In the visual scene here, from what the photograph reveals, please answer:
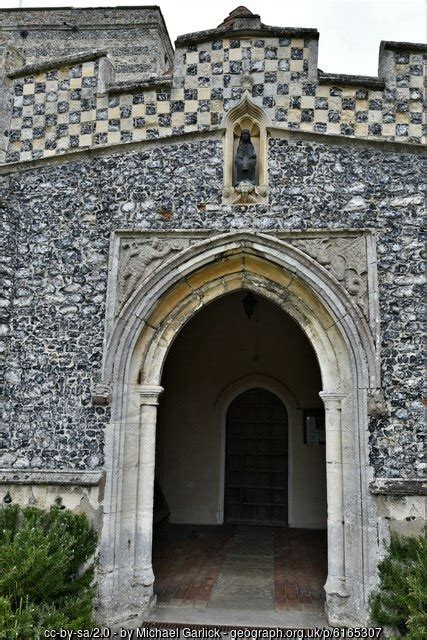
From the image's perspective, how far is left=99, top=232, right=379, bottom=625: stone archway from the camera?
4664 mm

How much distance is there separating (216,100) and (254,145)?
0.58 m

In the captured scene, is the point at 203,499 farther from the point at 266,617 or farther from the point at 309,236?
the point at 309,236

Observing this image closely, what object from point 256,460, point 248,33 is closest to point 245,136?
point 248,33

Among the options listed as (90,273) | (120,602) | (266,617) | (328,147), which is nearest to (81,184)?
(90,273)

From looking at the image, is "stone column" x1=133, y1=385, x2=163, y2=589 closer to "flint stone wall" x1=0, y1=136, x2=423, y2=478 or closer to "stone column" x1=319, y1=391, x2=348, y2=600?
"flint stone wall" x1=0, y1=136, x2=423, y2=478

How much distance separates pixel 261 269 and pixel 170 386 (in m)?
3.96

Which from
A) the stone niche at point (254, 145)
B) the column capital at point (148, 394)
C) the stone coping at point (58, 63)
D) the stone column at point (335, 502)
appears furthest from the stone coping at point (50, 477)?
the stone coping at point (58, 63)

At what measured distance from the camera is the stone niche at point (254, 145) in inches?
206

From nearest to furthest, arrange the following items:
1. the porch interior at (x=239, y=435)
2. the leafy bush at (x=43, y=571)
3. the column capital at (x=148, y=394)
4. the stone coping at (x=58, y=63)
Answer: the leafy bush at (x=43, y=571) < the column capital at (x=148, y=394) < the stone coping at (x=58, y=63) < the porch interior at (x=239, y=435)

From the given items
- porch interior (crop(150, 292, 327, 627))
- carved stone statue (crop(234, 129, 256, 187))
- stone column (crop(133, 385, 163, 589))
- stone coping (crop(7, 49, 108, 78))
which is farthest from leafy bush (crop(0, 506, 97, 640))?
stone coping (crop(7, 49, 108, 78))

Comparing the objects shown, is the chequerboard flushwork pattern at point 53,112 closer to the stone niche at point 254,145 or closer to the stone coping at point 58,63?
the stone coping at point 58,63

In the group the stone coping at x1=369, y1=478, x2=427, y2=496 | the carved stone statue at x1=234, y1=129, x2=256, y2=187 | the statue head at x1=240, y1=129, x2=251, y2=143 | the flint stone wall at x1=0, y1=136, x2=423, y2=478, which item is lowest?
the stone coping at x1=369, y1=478, x2=427, y2=496

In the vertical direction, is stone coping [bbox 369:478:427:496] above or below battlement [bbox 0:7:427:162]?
below

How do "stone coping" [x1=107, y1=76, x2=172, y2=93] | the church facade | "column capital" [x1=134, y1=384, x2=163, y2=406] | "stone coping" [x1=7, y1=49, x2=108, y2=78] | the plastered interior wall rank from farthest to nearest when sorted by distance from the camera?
the plastered interior wall < "stone coping" [x1=7, y1=49, x2=108, y2=78] < "stone coping" [x1=107, y1=76, x2=172, y2=93] < "column capital" [x1=134, y1=384, x2=163, y2=406] < the church facade
